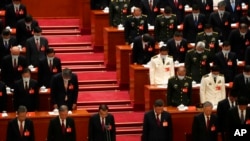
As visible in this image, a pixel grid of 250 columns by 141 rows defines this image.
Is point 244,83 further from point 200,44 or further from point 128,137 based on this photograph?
point 128,137

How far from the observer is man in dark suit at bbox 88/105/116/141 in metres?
18.5

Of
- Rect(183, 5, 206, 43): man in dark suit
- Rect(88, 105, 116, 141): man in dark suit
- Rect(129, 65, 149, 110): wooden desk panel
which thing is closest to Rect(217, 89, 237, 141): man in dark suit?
Rect(88, 105, 116, 141): man in dark suit

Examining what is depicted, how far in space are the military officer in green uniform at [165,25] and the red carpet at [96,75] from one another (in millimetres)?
1345

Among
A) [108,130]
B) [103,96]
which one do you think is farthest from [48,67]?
[108,130]

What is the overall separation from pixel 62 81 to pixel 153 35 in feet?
12.9

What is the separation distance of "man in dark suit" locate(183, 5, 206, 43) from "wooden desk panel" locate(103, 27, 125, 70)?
1.52 m

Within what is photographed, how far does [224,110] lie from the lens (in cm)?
1919

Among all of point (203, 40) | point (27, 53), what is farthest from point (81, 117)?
point (203, 40)

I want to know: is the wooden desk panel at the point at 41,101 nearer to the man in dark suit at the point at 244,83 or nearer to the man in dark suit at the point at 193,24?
the man in dark suit at the point at 244,83

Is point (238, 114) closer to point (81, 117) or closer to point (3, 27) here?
point (81, 117)

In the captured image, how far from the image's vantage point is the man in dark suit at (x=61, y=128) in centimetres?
1836

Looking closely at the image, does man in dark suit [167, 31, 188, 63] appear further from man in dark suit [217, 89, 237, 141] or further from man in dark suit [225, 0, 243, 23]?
man in dark suit [225, 0, 243, 23]

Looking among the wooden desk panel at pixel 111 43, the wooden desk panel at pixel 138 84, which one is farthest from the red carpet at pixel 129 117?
the wooden desk panel at pixel 111 43

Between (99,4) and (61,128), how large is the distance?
670cm
